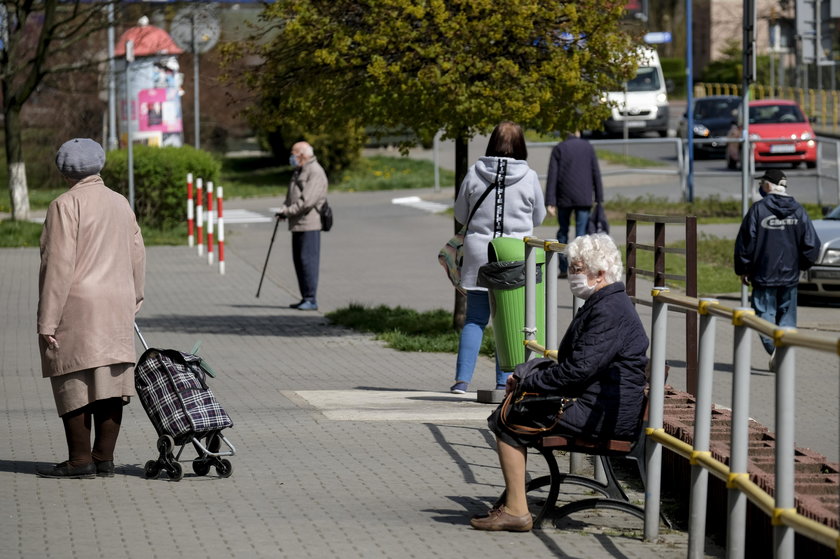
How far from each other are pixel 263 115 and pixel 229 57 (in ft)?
1.87

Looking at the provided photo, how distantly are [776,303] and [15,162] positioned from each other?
16591 mm

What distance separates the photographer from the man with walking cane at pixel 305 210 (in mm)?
14719

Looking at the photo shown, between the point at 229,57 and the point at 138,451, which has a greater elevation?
the point at 229,57

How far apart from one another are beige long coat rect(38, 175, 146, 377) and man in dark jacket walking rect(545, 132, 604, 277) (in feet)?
32.3

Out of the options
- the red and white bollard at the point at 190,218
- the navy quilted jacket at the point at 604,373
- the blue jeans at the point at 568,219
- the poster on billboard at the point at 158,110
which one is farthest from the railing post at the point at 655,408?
the poster on billboard at the point at 158,110

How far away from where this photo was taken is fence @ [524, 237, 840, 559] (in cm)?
432

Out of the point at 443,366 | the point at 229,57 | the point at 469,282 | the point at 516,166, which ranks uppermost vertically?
the point at 229,57

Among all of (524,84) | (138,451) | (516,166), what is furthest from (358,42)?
(138,451)

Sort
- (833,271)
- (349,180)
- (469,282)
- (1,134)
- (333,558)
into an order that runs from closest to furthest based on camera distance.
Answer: (333,558), (469,282), (833,271), (349,180), (1,134)

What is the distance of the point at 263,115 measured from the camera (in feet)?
41.2

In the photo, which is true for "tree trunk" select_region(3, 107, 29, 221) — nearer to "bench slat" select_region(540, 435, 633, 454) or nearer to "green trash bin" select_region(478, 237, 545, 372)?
"green trash bin" select_region(478, 237, 545, 372)

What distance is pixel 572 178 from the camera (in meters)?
16.5

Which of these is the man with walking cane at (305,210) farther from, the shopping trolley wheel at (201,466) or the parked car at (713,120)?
the parked car at (713,120)

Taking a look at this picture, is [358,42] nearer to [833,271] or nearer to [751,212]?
[751,212]
